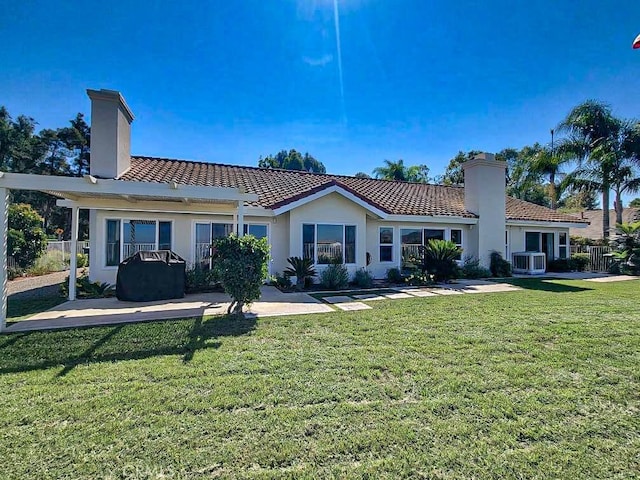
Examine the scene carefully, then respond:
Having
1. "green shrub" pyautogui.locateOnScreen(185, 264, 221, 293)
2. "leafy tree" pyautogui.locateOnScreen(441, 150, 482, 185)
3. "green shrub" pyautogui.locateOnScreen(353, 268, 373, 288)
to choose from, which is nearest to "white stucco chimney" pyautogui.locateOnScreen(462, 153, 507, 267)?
"green shrub" pyautogui.locateOnScreen(353, 268, 373, 288)

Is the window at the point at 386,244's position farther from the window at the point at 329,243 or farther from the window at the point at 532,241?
the window at the point at 532,241

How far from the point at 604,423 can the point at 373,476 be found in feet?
8.75

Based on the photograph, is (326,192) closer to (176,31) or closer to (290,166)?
(176,31)

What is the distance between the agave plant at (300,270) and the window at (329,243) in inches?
33.8

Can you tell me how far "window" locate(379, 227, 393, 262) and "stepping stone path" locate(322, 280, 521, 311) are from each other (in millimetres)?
3005

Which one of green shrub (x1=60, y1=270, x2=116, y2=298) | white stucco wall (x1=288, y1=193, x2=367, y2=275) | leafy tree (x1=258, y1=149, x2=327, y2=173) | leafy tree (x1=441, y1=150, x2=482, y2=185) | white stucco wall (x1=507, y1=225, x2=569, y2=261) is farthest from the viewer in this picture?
leafy tree (x1=258, y1=149, x2=327, y2=173)

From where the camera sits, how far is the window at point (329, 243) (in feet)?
42.7

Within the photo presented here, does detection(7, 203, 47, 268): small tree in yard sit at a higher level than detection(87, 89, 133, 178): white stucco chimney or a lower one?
lower

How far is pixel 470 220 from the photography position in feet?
54.4

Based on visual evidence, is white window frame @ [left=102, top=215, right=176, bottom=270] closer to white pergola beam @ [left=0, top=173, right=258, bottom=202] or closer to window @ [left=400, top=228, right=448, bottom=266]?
white pergola beam @ [left=0, top=173, right=258, bottom=202]

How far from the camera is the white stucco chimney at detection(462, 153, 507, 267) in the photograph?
16.8 metres

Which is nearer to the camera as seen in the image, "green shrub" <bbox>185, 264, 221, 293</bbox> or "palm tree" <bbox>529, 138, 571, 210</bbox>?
"green shrub" <bbox>185, 264, 221, 293</bbox>

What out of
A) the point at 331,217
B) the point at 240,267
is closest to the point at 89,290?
the point at 240,267

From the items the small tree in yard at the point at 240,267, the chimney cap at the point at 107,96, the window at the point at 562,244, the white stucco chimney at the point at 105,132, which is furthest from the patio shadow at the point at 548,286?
the chimney cap at the point at 107,96
